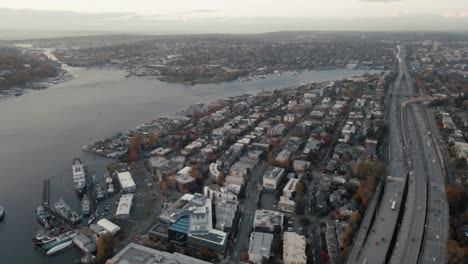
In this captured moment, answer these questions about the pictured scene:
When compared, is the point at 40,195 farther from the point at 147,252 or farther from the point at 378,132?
the point at 378,132

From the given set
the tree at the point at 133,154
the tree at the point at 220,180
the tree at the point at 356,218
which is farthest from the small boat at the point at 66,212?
the tree at the point at 356,218

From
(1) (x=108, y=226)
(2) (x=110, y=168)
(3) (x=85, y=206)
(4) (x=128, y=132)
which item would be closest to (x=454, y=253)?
(1) (x=108, y=226)

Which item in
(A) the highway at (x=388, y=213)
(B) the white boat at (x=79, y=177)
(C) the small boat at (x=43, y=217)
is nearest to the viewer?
(A) the highway at (x=388, y=213)

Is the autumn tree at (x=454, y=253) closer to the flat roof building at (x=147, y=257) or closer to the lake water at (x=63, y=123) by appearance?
the flat roof building at (x=147, y=257)

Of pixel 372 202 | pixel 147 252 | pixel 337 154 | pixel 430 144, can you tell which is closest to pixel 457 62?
pixel 430 144

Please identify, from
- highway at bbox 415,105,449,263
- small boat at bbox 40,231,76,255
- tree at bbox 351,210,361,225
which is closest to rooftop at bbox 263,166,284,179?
tree at bbox 351,210,361,225
